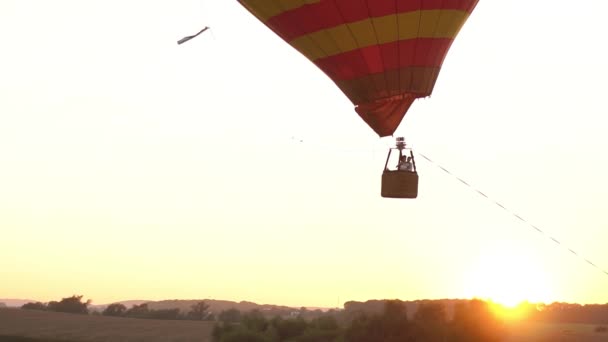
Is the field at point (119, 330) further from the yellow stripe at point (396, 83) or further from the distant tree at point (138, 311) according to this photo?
the yellow stripe at point (396, 83)

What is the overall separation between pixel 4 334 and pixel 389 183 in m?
32.6

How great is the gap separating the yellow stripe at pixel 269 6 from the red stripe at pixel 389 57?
41.2 inches

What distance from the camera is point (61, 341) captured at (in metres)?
43.5

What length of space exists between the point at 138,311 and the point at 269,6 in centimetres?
5185

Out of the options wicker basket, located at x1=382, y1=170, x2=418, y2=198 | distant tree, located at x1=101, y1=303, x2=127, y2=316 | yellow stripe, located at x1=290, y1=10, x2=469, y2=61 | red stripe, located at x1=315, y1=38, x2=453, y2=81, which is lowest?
wicker basket, located at x1=382, y1=170, x2=418, y2=198

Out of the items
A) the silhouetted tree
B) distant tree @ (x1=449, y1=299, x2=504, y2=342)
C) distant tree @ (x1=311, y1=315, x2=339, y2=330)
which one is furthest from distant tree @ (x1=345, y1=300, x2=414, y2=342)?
the silhouetted tree

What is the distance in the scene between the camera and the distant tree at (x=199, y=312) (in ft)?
210

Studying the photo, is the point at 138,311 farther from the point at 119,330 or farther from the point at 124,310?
the point at 119,330

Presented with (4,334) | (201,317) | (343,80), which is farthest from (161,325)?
(343,80)

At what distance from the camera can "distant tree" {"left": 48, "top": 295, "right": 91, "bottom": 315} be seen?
6775 centimetres

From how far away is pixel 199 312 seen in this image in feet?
222

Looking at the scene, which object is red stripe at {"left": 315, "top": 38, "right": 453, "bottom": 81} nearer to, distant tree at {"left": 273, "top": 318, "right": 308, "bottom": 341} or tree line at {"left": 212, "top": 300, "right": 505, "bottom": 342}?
tree line at {"left": 212, "top": 300, "right": 505, "bottom": 342}

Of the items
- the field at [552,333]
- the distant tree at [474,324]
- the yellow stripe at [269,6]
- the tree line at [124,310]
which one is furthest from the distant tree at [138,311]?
the yellow stripe at [269,6]

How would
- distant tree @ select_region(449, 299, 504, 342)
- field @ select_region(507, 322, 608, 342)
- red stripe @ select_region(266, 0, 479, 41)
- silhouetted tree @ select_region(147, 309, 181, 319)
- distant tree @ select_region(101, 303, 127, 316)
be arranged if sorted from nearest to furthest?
red stripe @ select_region(266, 0, 479, 41) < distant tree @ select_region(449, 299, 504, 342) < field @ select_region(507, 322, 608, 342) < silhouetted tree @ select_region(147, 309, 181, 319) < distant tree @ select_region(101, 303, 127, 316)
